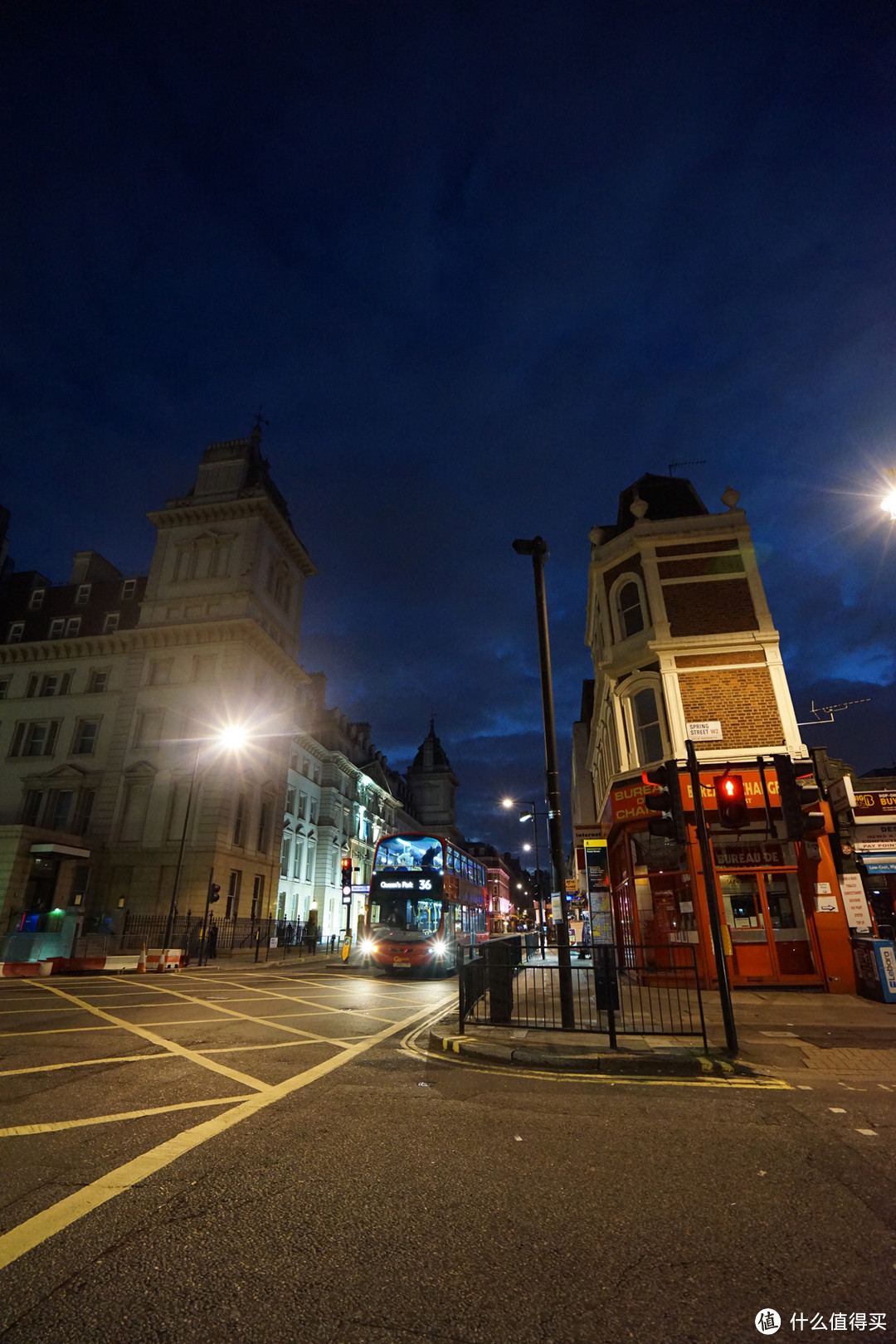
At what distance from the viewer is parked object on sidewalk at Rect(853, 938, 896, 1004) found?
12.1 meters

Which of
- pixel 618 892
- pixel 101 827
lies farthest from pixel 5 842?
pixel 618 892

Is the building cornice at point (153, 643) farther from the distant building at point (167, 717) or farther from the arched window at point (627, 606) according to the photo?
the arched window at point (627, 606)

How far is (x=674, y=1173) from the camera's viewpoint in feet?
13.1

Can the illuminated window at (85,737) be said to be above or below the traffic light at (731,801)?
above

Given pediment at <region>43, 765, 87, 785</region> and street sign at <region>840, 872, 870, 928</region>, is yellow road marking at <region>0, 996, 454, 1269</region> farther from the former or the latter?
pediment at <region>43, 765, 87, 785</region>

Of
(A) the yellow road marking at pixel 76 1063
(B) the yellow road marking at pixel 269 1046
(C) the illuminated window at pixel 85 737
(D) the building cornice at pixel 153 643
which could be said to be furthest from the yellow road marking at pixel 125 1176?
(C) the illuminated window at pixel 85 737

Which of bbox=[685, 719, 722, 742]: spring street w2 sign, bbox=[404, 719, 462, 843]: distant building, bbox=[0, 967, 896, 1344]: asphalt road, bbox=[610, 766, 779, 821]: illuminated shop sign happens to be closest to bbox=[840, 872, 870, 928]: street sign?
bbox=[610, 766, 779, 821]: illuminated shop sign

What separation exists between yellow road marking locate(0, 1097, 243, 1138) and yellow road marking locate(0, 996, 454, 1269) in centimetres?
27

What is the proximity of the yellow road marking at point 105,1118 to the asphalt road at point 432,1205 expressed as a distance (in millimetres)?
32

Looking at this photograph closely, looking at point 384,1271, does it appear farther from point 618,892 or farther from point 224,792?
point 224,792

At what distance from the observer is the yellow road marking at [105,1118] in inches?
185

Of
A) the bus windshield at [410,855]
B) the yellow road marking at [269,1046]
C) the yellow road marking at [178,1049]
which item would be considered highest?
the bus windshield at [410,855]

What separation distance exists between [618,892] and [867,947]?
835cm

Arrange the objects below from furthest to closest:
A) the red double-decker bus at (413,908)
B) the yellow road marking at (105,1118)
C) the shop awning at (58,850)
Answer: the shop awning at (58,850) → the red double-decker bus at (413,908) → the yellow road marking at (105,1118)
